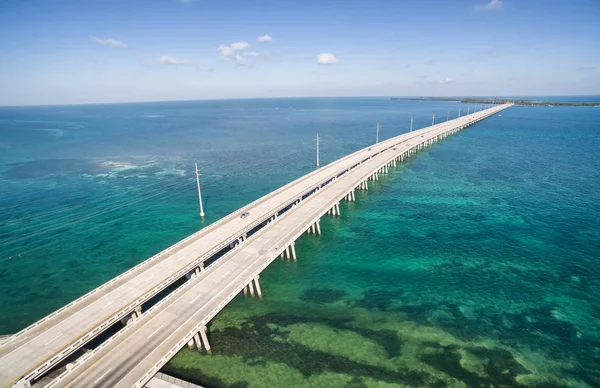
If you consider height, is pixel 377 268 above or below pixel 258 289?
below

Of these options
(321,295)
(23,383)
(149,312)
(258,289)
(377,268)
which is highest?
(23,383)

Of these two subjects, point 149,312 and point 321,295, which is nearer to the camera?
point 149,312

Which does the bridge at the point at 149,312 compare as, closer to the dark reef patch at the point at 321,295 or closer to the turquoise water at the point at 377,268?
the turquoise water at the point at 377,268

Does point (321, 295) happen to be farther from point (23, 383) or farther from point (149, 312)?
point (23, 383)

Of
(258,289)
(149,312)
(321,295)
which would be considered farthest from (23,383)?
(321,295)

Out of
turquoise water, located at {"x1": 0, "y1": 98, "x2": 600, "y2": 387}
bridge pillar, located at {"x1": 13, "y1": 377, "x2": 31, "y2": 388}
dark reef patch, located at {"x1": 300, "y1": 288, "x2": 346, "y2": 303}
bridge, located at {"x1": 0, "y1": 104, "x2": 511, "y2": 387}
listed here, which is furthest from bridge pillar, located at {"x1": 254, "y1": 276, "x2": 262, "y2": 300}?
bridge pillar, located at {"x1": 13, "y1": 377, "x2": 31, "y2": 388}

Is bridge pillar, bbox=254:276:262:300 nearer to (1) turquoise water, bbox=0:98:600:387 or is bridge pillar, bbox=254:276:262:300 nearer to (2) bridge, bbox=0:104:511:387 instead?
(2) bridge, bbox=0:104:511:387
